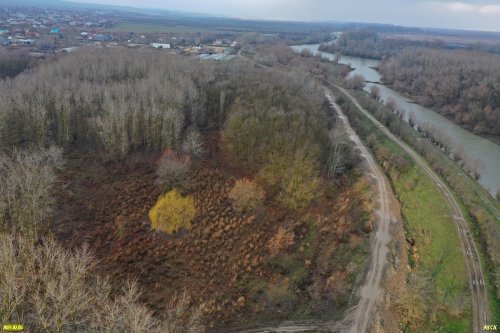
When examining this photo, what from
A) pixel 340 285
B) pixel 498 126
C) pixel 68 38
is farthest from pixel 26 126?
pixel 68 38

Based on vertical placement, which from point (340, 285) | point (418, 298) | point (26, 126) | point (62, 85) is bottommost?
point (340, 285)

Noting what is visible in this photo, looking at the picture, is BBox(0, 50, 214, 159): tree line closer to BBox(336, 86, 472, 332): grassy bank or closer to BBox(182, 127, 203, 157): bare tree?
BBox(182, 127, 203, 157): bare tree

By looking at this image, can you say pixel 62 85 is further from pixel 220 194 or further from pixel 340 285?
pixel 340 285

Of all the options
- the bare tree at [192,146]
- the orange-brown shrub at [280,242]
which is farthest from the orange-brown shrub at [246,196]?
the bare tree at [192,146]

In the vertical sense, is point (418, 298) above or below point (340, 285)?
above

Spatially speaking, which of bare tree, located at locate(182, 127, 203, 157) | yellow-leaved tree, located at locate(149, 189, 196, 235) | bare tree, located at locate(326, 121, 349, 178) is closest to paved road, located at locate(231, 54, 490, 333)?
bare tree, located at locate(326, 121, 349, 178)

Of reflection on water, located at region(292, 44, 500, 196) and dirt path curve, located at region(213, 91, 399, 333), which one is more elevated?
reflection on water, located at region(292, 44, 500, 196)

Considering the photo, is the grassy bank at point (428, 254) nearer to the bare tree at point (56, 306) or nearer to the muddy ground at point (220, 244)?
the muddy ground at point (220, 244)
